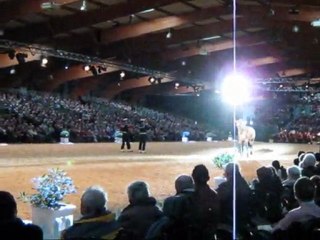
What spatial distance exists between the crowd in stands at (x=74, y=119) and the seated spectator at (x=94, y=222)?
18.8 metres

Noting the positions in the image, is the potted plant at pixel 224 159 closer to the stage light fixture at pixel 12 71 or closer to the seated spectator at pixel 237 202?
the seated spectator at pixel 237 202

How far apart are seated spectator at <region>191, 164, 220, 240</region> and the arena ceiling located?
42.7ft

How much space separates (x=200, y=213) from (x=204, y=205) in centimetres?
18

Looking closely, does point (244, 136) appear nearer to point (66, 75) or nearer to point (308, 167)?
point (308, 167)

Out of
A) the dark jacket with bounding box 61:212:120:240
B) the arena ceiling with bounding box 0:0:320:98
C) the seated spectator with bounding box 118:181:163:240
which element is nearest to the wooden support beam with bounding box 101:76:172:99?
the arena ceiling with bounding box 0:0:320:98

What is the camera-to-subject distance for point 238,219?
14.2ft

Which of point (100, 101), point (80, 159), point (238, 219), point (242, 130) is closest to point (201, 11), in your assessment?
point (242, 130)

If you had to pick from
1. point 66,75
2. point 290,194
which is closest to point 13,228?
point 290,194

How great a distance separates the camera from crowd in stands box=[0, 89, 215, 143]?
22.7 metres

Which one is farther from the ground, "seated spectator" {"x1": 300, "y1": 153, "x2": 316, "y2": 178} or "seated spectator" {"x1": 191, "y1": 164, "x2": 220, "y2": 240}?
"seated spectator" {"x1": 300, "y1": 153, "x2": 316, "y2": 178}

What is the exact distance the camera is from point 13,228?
304cm

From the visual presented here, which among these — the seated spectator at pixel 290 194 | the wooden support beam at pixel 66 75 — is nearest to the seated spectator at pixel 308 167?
the seated spectator at pixel 290 194

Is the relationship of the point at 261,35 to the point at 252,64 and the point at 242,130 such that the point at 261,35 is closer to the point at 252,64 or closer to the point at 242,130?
the point at 252,64

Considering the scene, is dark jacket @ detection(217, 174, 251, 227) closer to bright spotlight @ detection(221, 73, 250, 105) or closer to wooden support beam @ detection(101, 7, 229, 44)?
wooden support beam @ detection(101, 7, 229, 44)
